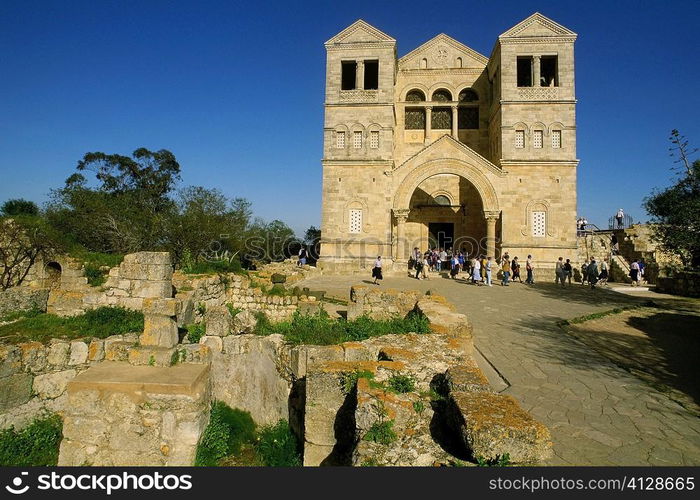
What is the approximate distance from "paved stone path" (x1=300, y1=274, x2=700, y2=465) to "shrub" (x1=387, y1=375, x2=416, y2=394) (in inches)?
59.5

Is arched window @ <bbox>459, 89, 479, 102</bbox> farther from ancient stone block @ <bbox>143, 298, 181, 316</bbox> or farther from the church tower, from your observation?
ancient stone block @ <bbox>143, 298, 181, 316</bbox>

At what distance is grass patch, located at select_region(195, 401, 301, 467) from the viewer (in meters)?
4.81

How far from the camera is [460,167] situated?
21.2 m

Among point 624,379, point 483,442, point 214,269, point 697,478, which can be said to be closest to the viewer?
point 483,442

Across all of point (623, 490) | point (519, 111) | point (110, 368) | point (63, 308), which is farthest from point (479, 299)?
point (519, 111)

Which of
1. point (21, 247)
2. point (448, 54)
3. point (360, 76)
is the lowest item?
point (21, 247)

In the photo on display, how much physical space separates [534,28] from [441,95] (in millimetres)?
6637

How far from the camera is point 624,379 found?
5699mm

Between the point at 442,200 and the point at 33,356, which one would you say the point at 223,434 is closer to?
the point at 33,356

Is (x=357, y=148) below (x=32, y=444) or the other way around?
the other way around

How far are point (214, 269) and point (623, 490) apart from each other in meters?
11.2

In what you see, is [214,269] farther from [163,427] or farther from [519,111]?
[519,111]

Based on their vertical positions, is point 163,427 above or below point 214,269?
below

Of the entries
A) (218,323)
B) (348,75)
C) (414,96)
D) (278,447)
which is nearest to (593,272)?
(278,447)
